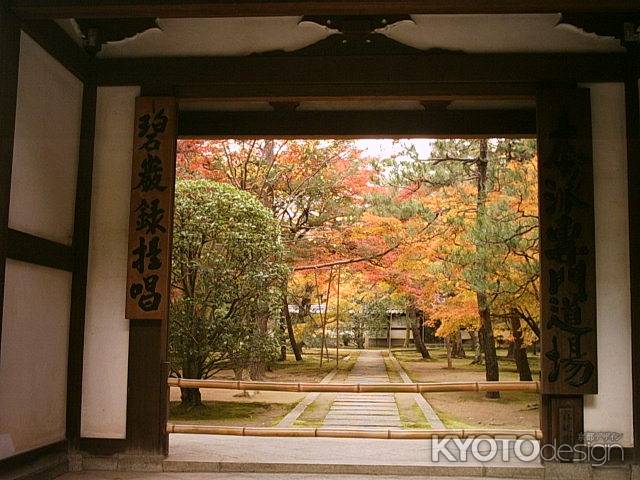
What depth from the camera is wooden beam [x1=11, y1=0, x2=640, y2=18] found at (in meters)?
3.46

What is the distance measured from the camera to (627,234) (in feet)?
15.3

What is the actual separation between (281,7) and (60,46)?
6.21 feet

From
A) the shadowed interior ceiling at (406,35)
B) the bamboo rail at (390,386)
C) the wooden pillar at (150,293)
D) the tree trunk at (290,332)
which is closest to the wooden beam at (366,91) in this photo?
the shadowed interior ceiling at (406,35)

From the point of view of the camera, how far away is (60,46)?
14.5 feet

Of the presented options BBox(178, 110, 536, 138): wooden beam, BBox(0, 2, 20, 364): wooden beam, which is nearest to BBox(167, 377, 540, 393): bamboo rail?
BBox(0, 2, 20, 364): wooden beam

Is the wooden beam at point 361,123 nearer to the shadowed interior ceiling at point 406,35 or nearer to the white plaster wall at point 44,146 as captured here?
the shadowed interior ceiling at point 406,35

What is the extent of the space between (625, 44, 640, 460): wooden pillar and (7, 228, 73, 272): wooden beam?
14.1ft

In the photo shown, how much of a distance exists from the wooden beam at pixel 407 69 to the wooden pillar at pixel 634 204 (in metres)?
0.10

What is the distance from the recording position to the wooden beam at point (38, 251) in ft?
12.7

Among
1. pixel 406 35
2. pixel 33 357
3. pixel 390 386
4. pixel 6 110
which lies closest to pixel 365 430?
pixel 390 386

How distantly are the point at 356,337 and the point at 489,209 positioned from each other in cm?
1802

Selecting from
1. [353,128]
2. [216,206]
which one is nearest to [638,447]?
[353,128]

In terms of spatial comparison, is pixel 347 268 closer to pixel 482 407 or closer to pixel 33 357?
pixel 482 407

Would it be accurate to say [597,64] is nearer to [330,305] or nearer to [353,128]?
[353,128]
